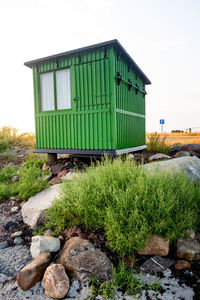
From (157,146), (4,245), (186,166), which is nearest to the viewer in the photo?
(4,245)

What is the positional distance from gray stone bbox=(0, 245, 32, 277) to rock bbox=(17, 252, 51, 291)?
377 millimetres

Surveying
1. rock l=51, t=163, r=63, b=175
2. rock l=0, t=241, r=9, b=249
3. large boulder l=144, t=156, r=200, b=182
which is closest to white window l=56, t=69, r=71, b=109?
rock l=51, t=163, r=63, b=175

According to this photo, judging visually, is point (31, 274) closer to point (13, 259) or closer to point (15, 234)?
point (13, 259)

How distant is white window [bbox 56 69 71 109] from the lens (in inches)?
308

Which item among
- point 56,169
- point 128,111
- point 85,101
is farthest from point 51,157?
point 128,111

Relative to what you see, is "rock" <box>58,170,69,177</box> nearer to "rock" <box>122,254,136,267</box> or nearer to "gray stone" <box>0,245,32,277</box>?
"gray stone" <box>0,245,32,277</box>

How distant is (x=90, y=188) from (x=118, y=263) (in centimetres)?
116

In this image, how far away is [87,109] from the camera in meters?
7.37

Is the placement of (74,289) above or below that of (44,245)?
below

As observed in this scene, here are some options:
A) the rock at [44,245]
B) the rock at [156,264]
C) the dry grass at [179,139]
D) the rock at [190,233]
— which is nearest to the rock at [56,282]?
the rock at [44,245]

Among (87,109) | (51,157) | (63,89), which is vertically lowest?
(51,157)

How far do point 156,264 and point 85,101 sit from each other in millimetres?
5401

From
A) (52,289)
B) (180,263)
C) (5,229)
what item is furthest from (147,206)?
(5,229)

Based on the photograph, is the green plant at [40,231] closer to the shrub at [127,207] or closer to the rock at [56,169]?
the shrub at [127,207]
